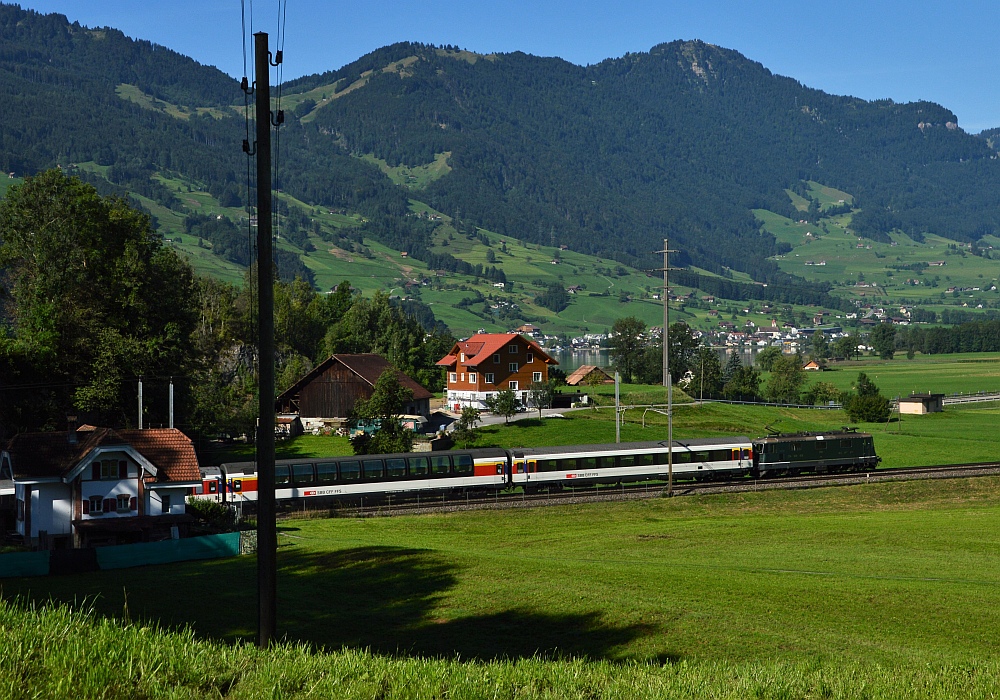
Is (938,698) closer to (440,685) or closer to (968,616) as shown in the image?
(440,685)

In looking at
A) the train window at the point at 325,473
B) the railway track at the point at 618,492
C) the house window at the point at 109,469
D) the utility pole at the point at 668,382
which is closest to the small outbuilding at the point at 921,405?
the utility pole at the point at 668,382

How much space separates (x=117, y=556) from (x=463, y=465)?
27.5m

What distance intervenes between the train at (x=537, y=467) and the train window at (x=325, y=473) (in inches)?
2.4

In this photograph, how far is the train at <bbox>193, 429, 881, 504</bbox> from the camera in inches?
2256

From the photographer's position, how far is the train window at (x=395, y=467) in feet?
196

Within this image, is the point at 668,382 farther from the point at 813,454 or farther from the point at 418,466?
the point at 813,454

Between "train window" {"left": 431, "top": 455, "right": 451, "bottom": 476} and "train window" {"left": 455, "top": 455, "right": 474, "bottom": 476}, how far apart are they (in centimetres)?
53

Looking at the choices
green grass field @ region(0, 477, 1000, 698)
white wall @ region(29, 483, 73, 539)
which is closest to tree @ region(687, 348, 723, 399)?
green grass field @ region(0, 477, 1000, 698)

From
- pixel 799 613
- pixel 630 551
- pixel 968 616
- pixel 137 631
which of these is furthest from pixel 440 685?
pixel 630 551

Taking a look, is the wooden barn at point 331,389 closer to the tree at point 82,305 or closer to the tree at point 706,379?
the tree at point 82,305

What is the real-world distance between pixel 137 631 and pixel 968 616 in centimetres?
2325

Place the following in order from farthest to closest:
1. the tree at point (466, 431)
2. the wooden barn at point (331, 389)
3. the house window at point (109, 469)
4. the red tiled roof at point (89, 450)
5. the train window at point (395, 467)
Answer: the wooden barn at point (331, 389) → the tree at point (466, 431) → the train window at point (395, 467) → the house window at point (109, 469) → the red tiled roof at point (89, 450)

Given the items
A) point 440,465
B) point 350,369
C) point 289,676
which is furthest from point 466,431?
point 289,676

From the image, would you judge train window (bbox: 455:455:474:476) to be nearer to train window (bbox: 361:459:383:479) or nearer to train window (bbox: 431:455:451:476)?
train window (bbox: 431:455:451:476)
